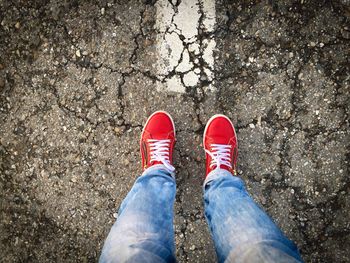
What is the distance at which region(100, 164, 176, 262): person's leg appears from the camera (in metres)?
1.38

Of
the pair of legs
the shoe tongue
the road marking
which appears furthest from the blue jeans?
the road marking

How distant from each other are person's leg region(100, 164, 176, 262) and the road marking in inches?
25.0

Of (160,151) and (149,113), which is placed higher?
(149,113)

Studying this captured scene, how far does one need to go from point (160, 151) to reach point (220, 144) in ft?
1.27

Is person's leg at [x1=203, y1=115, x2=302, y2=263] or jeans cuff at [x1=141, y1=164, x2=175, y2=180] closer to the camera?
person's leg at [x1=203, y1=115, x2=302, y2=263]

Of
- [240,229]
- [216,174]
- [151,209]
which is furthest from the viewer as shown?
[216,174]

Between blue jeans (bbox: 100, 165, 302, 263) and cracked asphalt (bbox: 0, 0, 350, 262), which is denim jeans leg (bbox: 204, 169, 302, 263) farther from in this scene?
cracked asphalt (bbox: 0, 0, 350, 262)

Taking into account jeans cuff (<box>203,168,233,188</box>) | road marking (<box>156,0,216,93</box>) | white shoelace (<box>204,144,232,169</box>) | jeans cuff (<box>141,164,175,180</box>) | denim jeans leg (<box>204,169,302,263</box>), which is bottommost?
denim jeans leg (<box>204,169,302,263</box>)

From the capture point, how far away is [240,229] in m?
1.45

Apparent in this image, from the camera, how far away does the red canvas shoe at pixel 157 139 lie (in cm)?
201

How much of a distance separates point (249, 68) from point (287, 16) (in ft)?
1.29

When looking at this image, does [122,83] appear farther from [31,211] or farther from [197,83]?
[31,211]

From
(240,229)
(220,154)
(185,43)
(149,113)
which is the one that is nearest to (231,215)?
(240,229)

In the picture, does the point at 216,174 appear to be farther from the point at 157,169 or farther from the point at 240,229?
the point at 240,229
